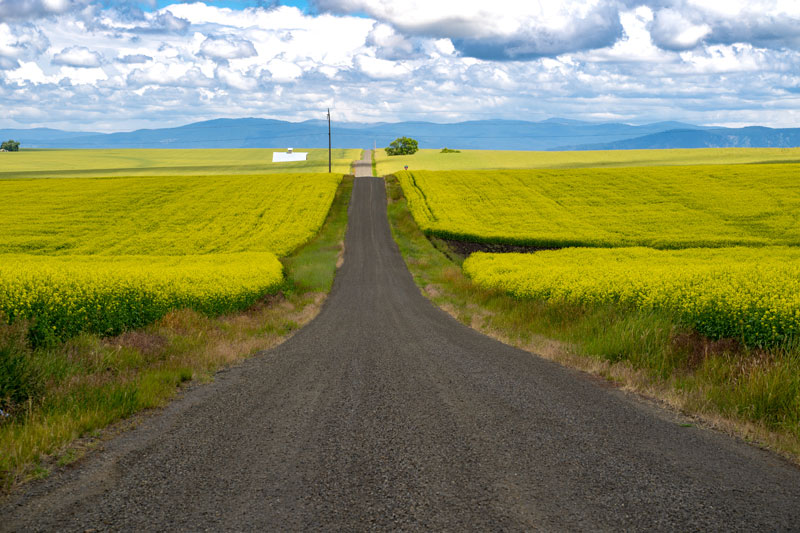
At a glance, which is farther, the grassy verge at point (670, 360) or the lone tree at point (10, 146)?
the lone tree at point (10, 146)

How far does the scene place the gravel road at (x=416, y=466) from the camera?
16.9ft

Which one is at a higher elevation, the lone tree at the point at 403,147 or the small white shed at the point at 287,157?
the lone tree at the point at 403,147

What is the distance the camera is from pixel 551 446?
22.7ft

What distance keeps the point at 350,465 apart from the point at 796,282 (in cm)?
1338

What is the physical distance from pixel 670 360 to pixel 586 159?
12496 centimetres

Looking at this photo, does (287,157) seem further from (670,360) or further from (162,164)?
(670,360)

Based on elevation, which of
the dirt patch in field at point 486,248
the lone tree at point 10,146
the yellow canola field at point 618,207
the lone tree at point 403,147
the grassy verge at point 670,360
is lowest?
the dirt patch in field at point 486,248

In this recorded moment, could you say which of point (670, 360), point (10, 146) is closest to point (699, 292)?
point (670, 360)

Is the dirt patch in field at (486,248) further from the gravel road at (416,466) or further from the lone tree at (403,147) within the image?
the lone tree at (403,147)

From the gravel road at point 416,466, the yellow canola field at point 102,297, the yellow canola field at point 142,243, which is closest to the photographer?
the gravel road at point 416,466

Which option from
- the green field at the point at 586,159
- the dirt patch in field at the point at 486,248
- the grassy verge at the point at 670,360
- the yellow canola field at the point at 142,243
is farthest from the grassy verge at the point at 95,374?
the green field at the point at 586,159

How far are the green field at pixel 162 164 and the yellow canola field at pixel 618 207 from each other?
41654 mm

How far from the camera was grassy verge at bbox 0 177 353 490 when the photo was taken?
6.74m

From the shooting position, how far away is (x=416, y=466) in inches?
246
